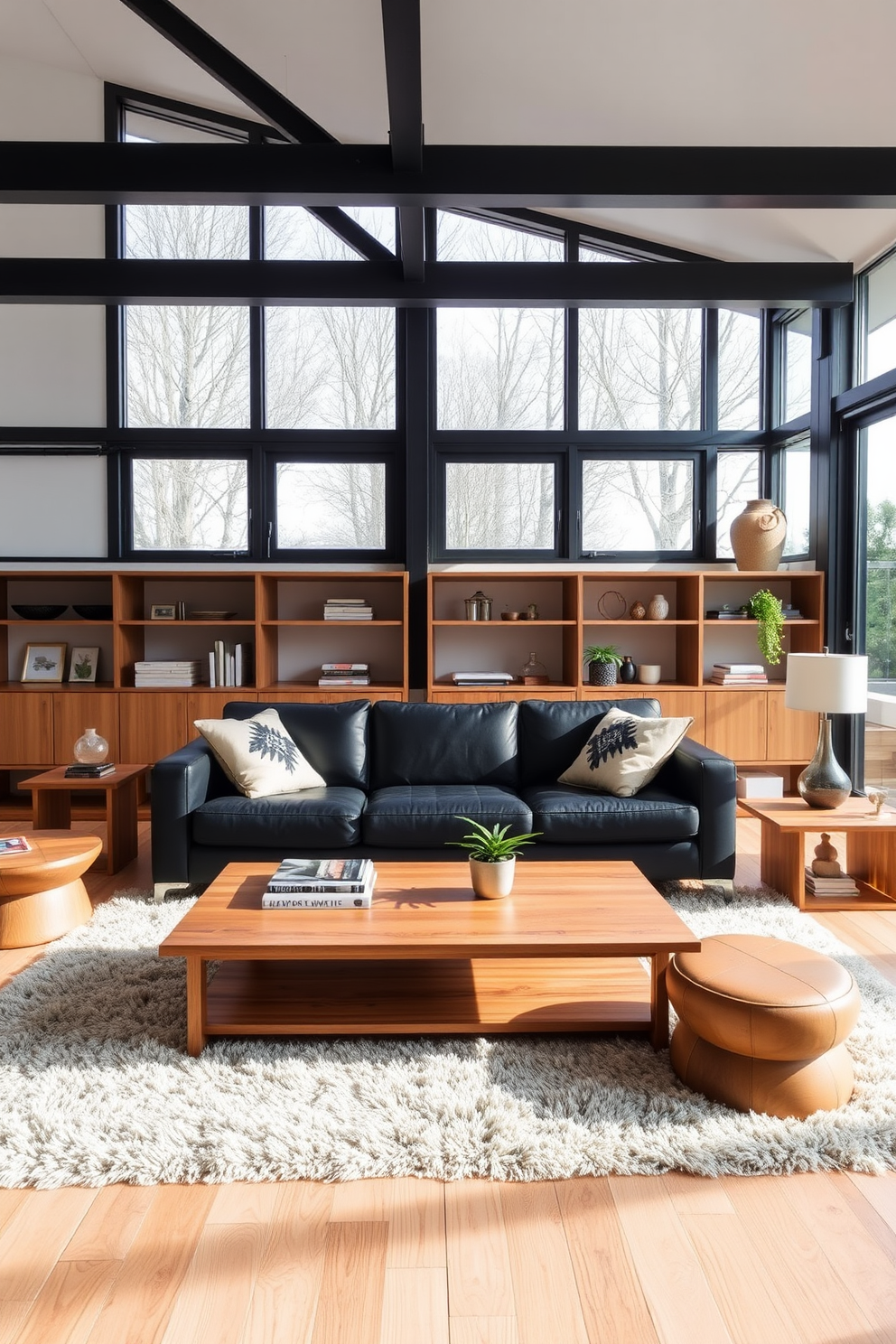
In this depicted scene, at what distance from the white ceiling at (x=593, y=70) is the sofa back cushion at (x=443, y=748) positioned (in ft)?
10.0

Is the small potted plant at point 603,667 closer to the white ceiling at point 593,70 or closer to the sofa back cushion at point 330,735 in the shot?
the sofa back cushion at point 330,735

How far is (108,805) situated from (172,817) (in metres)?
0.80

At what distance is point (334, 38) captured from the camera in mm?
4660

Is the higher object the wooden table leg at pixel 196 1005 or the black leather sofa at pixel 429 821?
the black leather sofa at pixel 429 821

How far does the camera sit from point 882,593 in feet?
17.1

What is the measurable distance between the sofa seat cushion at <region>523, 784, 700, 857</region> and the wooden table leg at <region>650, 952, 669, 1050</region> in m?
1.41

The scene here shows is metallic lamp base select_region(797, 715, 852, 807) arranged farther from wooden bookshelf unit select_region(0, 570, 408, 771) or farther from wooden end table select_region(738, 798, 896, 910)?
Result: wooden bookshelf unit select_region(0, 570, 408, 771)

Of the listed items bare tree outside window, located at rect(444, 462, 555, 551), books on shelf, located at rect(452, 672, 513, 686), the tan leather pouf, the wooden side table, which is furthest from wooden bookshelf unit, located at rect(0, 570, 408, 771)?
the tan leather pouf

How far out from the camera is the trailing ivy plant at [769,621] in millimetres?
5859

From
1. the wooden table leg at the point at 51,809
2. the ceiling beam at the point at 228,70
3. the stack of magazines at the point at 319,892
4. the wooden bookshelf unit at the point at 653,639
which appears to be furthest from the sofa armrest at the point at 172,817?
the ceiling beam at the point at 228,70

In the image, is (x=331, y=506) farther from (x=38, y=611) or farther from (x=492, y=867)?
(x=492, y=867)

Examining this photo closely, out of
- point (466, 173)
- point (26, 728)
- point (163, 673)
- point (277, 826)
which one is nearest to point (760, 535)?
point (466, 173)

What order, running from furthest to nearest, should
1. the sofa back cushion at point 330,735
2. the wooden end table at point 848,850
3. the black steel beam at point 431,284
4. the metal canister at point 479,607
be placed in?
the metal canister at point 479,607, the black steel beam at point 431,284, the sofa back cushion at point 330,735, the wooden end table at point 848,850

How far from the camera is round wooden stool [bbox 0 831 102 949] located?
3.44 metres
